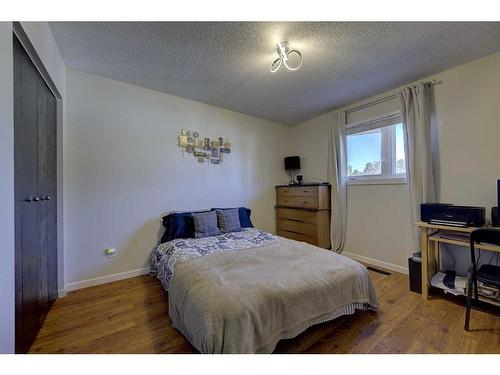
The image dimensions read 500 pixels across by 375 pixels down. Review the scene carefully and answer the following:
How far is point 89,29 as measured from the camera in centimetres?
167

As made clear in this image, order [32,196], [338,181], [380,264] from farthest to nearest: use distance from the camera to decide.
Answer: [338,181] < [380,264] < [32,196]

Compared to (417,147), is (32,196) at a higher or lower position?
lower

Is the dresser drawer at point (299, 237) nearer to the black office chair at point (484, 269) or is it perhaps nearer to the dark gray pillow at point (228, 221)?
the dark gray pillow at point (228, 221)

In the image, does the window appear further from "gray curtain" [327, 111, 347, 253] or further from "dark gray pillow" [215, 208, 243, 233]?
"dark gray pillow" [215, 208, 243, 233]

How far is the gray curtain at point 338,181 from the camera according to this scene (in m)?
3.17

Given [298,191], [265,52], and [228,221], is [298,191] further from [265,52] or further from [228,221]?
[265,52]

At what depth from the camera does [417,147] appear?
2357 millimetres

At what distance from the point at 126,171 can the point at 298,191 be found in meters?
2.50

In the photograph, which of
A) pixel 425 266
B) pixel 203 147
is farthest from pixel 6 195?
pixel 425 266

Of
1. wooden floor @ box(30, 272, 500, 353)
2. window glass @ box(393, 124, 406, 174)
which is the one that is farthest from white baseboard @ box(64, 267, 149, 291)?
window glass @ box(393, 124, 406, 174)

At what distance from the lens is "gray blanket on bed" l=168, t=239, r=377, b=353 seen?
1.17 metres

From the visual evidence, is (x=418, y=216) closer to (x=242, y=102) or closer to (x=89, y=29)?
(x=242, y=102)
